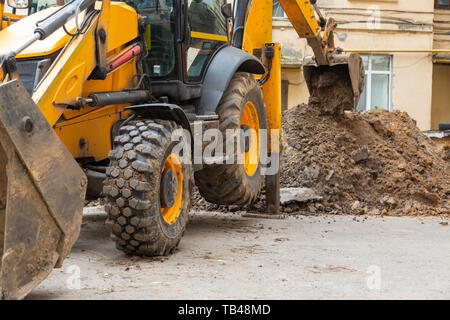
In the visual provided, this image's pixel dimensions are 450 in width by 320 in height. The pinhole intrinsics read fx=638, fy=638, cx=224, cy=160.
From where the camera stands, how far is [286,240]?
6109 millimetres

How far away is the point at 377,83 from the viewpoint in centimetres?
1797

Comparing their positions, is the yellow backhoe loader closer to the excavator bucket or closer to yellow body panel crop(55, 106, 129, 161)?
yellow body panel crop(55, 106, 129, 161)

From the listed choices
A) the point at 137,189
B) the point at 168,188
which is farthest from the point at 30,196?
the point at 168,188

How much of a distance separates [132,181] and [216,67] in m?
2.14

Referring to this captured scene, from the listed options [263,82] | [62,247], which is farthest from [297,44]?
[62,247]

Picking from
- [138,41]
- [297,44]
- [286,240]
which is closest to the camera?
[138,41]

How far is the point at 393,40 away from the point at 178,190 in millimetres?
13686

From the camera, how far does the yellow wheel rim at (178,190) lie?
16.9 feet

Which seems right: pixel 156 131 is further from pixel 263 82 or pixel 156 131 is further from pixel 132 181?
pixel 263 82

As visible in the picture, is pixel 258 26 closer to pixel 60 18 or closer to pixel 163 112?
pixel 163 112

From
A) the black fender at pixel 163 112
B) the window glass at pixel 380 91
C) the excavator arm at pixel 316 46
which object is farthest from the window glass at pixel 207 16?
the window glass at pixel 380 91

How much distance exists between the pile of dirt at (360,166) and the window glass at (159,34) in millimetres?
2757

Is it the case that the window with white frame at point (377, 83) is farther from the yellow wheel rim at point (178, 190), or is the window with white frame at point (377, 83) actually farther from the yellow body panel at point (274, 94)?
the yellow wheel rim at point (178, 190)

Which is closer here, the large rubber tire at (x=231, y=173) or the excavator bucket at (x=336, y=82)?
the large rubber tire at (x=231, y=173)
